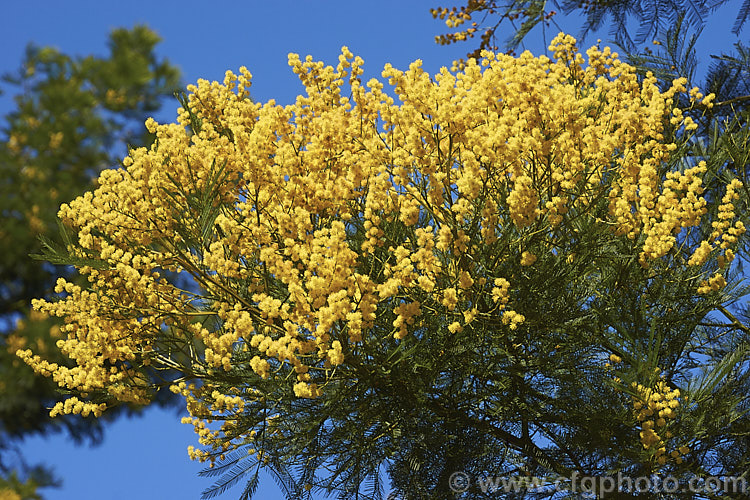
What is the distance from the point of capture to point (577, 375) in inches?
122

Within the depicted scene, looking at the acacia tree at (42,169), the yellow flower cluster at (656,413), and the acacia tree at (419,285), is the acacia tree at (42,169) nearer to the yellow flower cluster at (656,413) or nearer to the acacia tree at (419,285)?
the acacia tree at (419,285)

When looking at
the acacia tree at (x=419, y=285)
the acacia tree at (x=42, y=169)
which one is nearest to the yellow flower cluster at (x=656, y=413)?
the acacia tree at (x=419, y=285)

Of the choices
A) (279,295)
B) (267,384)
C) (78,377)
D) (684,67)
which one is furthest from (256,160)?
(684,67)

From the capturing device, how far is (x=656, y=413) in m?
2.97

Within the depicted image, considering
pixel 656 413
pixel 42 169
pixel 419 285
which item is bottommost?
pixel 656 413

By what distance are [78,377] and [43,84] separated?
1692 mm

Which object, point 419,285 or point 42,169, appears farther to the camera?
point 42,169

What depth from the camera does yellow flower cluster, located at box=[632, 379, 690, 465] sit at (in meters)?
→ 2.83

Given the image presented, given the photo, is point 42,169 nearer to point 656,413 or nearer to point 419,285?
point 419,285

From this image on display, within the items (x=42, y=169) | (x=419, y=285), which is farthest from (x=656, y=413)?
(x=42, y=169)

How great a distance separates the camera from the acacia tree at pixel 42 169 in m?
3.58

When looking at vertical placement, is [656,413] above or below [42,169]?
below

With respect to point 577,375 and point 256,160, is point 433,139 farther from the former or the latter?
point 577,375

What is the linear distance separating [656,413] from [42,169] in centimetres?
317
